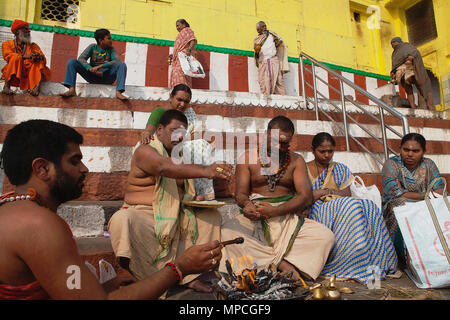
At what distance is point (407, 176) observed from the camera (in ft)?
9.78

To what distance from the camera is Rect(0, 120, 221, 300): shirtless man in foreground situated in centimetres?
105

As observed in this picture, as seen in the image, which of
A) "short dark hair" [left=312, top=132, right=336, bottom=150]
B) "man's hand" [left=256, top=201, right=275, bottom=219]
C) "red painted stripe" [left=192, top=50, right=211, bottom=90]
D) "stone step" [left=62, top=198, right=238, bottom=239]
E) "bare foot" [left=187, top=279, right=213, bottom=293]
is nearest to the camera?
"bare foot" [left=187, top=279, right=213, bottom=293]

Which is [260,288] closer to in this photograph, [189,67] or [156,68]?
[189,67]

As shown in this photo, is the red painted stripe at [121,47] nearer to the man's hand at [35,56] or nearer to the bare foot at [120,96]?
the man's hand at [35,56]

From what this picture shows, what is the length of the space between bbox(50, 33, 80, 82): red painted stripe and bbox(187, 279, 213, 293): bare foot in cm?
627

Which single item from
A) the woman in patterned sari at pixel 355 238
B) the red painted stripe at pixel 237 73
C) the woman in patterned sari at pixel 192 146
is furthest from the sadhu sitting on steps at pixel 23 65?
the red painted stripe at pixel 237 73

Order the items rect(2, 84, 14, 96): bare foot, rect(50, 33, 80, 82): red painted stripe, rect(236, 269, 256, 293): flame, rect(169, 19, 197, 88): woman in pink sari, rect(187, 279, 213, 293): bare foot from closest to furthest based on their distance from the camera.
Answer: rect(236, 269, 256, 293): flame → rect(187, 279, 213, 293): bare foot → rect(2, 84, 14, 96): bare foot → rect(169, 19, 197, 88): woman in pink sari → rect(50, 33, 80, 82): red painted stripe

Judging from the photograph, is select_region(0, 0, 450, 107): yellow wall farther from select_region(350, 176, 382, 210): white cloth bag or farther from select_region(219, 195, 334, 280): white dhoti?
select_region(219, 195, 334, 280): white dhoti

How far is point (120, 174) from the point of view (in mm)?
3287

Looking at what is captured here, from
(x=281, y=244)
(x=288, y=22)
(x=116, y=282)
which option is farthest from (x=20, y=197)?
(x=288, y=22)

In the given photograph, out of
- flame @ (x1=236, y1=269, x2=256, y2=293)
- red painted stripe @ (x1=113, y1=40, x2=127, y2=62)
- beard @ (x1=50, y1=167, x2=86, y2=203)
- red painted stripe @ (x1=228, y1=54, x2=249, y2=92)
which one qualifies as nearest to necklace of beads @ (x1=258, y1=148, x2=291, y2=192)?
flame @ (x1=236, y1=269, x2=256, y2=293)

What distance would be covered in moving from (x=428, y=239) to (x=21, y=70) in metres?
5.10

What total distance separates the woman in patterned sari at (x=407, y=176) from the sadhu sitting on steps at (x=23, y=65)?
4.55 m

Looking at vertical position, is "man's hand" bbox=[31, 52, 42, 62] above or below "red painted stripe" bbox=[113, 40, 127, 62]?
below
